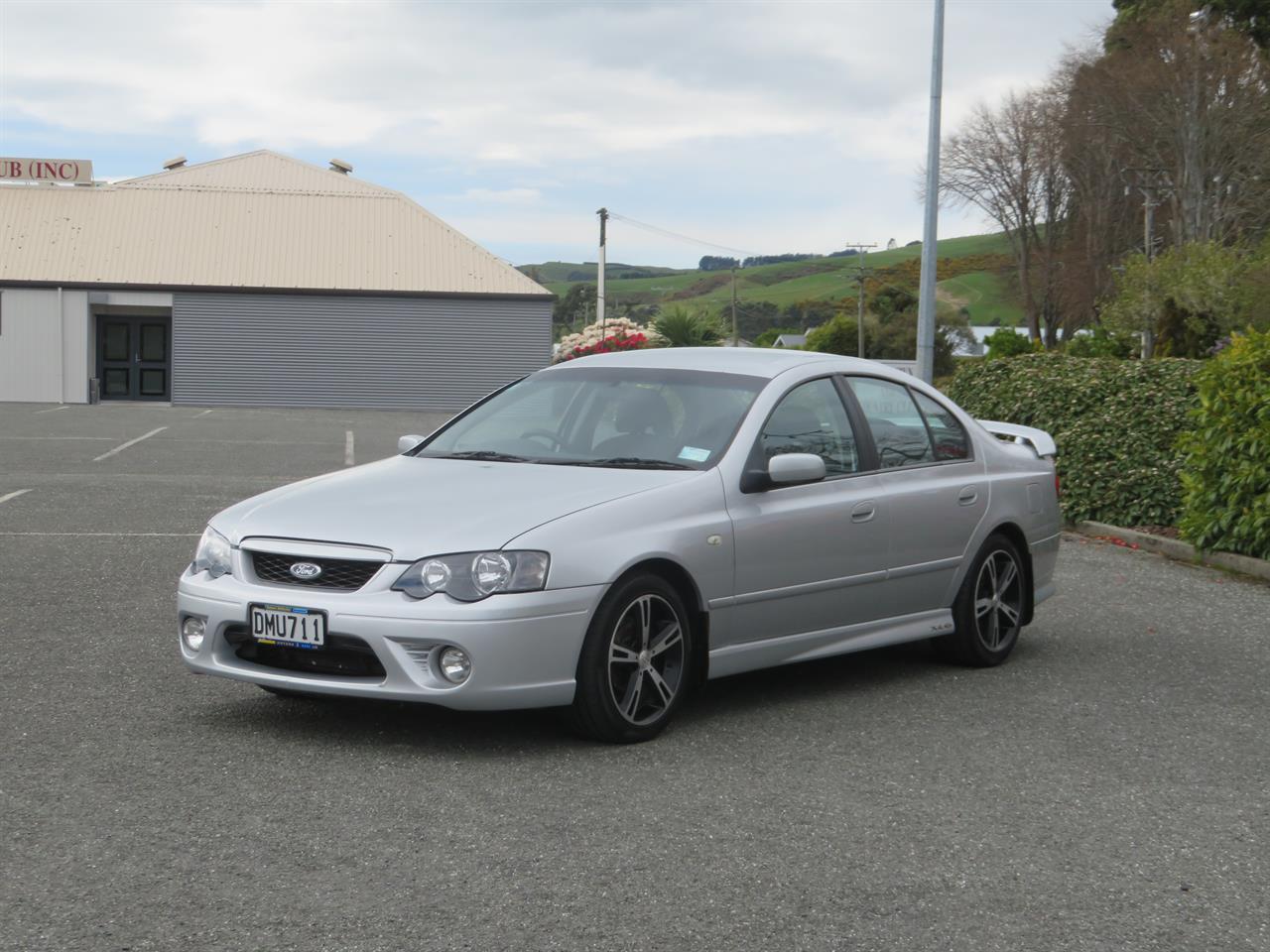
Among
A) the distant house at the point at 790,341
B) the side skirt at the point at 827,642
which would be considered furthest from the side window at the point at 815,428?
the distant house at the point at 790,341

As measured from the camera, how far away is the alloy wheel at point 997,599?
313 inches

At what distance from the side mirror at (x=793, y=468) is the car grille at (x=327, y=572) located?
1689 mm

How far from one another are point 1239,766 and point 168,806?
382 cm

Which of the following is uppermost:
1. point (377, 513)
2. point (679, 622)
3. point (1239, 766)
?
point (377, 513)

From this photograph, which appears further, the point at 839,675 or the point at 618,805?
the point at 839,675

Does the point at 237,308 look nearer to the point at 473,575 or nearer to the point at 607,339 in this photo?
the point at 607,339

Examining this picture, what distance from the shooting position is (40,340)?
4378 centimetres

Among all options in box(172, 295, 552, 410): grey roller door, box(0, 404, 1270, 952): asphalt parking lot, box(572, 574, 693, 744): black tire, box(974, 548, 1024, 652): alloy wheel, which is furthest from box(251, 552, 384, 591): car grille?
box(172, 295, 552, 410): grey roller door

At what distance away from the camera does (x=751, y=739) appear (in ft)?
20.4

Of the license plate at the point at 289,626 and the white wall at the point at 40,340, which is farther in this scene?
the white wall at the point at 40,340

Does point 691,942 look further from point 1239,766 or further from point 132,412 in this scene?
point 132,412

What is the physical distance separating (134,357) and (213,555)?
41886 mm

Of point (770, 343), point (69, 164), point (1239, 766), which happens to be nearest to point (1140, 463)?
point (1239, 766)

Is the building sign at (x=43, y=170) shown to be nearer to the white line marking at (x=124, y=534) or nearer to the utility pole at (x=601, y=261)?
the utility pole at (x=601, y=261)
